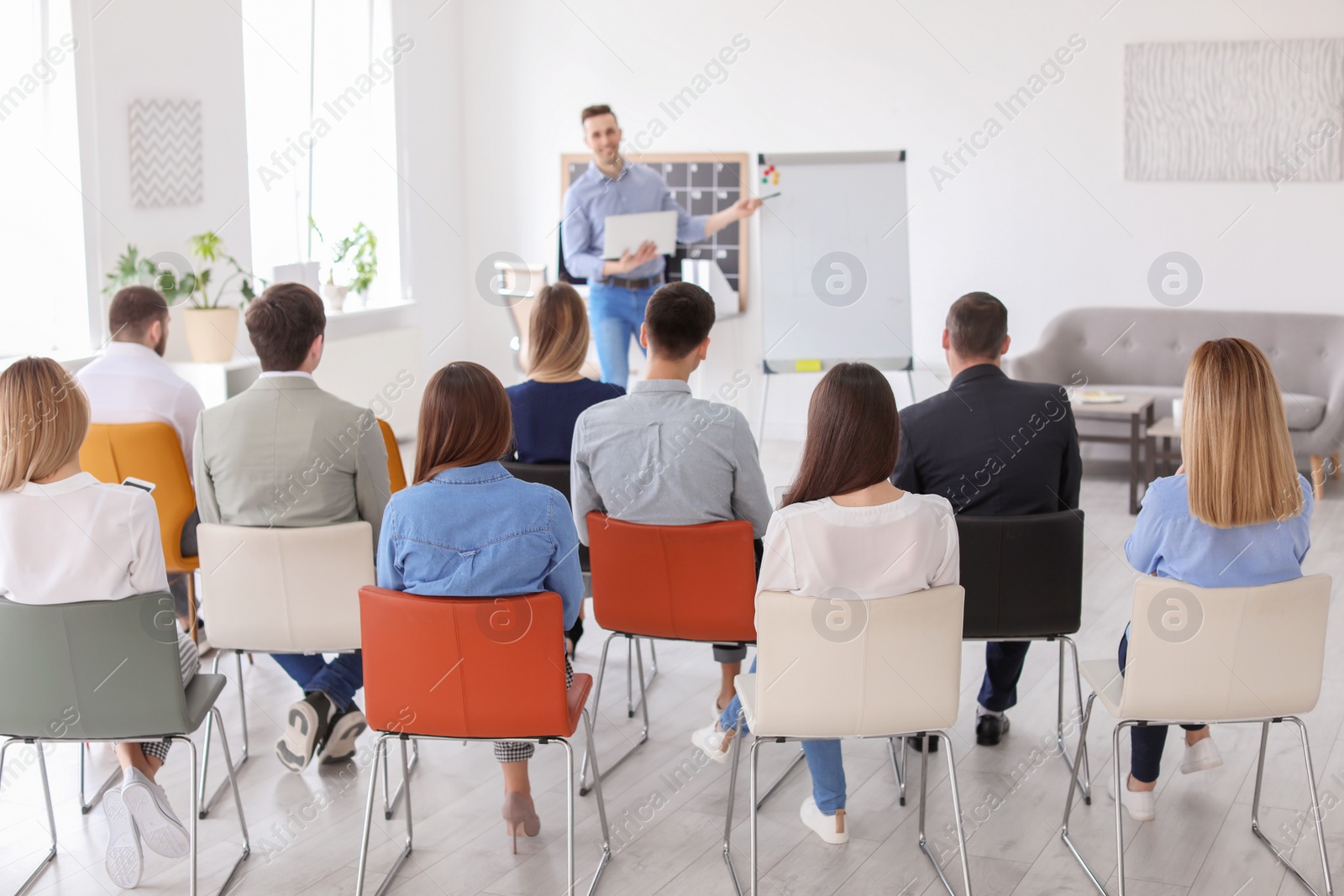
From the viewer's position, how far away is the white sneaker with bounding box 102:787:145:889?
2.55m

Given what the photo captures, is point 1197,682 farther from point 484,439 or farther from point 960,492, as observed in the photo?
point 484,439

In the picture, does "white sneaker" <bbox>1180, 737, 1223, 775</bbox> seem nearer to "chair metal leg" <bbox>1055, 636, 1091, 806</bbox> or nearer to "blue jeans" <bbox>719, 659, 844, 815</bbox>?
"chair metal leg" <bbox>1055, 636, 1091, 806</bbox>

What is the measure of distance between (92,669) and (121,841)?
1.52 ft

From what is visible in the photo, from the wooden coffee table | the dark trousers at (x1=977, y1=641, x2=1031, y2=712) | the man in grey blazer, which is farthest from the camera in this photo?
the wooden coffee table

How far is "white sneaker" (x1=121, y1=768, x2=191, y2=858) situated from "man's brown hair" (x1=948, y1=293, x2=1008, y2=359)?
2.10 metres

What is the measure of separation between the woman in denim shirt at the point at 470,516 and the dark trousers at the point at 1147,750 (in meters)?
1.33

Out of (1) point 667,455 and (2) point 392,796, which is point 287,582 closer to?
(2) point 392,796

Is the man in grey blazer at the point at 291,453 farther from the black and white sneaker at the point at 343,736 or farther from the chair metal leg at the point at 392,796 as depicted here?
the chair metal leg at the point at 392,796

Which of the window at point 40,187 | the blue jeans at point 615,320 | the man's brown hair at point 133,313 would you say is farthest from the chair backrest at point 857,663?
the window at point 40,187

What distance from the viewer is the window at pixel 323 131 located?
22.5 feet

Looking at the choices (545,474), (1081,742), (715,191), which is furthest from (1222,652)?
(715,191)

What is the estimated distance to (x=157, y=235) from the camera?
228 inches

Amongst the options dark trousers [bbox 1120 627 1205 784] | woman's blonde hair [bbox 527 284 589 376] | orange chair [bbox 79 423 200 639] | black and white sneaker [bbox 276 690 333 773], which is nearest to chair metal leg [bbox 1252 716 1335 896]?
dark trousers [bbox 1120 627 1205 784]

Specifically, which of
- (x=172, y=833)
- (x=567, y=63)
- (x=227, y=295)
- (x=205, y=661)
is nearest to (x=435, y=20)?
(x=567, y=63)
